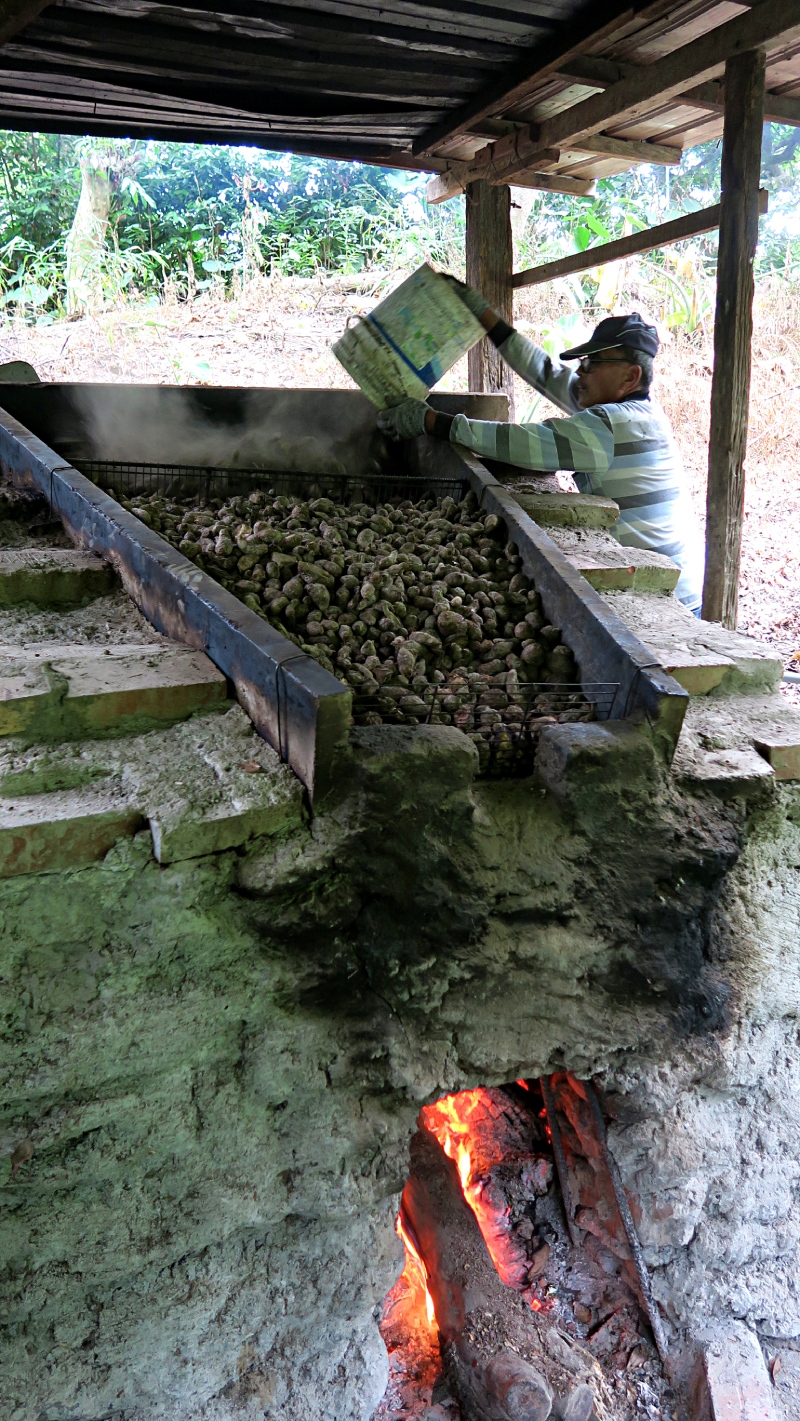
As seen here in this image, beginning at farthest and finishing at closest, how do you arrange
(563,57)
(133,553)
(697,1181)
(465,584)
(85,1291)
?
(563,57)
(465,584)
(133,553)
(697,1181)
(85,1291)

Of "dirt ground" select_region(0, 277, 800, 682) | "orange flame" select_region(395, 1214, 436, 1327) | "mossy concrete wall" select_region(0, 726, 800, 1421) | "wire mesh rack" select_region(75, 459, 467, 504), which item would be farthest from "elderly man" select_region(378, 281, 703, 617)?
"dirt ground" select_region(0, 277, 800, 682)

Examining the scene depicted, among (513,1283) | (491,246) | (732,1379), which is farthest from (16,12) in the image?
(732,1379)

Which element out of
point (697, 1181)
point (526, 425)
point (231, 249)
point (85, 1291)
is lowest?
point (697, 1181)

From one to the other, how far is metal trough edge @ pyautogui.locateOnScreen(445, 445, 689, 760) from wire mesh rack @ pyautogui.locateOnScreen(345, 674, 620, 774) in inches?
2.3

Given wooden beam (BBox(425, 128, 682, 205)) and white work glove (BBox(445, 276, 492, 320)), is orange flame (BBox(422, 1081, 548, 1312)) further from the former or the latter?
wooden beam (BBox(425, 128, 682, 205))

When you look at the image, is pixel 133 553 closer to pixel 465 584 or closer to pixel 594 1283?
pixel 465 584

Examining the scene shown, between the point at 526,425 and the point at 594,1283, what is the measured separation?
283cm

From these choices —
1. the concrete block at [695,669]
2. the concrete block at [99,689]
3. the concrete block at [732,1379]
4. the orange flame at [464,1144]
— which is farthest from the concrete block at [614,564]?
the concrete block at [732,1379]

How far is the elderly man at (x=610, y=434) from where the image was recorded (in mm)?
3453

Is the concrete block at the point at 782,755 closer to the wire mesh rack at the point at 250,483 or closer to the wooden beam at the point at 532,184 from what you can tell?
the wire mesh rack at the point at 250,483

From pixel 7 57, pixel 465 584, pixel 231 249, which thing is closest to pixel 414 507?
pixel 465 584

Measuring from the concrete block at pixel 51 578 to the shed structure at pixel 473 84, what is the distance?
4.72 ft

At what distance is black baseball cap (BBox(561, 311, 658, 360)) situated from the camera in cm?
354

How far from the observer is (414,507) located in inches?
136
